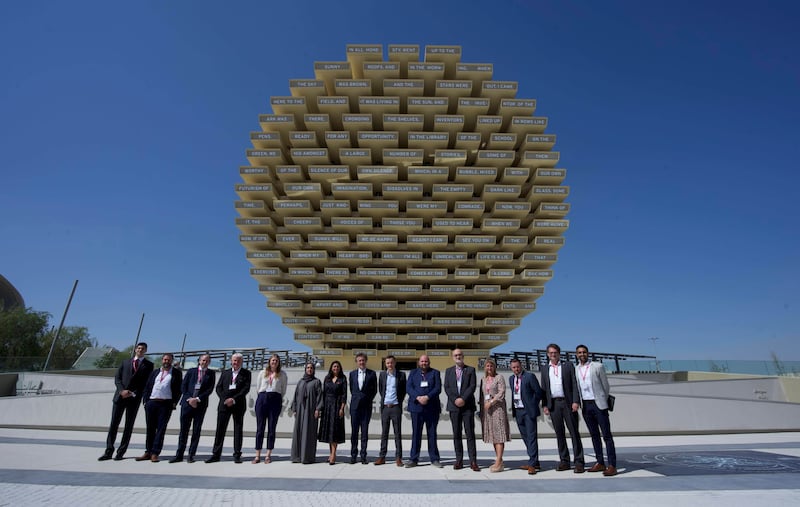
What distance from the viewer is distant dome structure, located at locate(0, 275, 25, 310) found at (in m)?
48.7

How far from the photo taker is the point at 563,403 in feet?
20.3

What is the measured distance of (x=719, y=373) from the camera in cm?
1772

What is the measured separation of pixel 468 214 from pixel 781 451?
12.3 m

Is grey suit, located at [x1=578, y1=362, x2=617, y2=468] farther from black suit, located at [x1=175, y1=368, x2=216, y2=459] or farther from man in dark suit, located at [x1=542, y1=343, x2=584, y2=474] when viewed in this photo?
black suit, located at [x1=175, y1=368, x2=216, y2=459]

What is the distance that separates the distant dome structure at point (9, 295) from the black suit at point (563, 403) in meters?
62.4

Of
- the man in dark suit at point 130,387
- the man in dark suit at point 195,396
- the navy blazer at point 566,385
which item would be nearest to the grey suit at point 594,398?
the navy blazer at point 566,385

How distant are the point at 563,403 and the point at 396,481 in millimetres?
2733

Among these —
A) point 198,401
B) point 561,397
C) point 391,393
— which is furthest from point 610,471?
point 198,401

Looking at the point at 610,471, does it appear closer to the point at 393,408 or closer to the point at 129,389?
the point at 393,408

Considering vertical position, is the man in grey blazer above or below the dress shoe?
above

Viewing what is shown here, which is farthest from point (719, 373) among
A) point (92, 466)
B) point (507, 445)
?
point (92, 466)

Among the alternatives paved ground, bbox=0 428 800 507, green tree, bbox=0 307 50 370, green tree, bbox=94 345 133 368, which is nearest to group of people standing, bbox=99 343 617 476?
paved ground, bbox=0 428 800 507

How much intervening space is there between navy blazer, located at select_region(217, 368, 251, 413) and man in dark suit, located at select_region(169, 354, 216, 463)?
0.20 m

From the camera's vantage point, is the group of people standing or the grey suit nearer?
the grey suit
